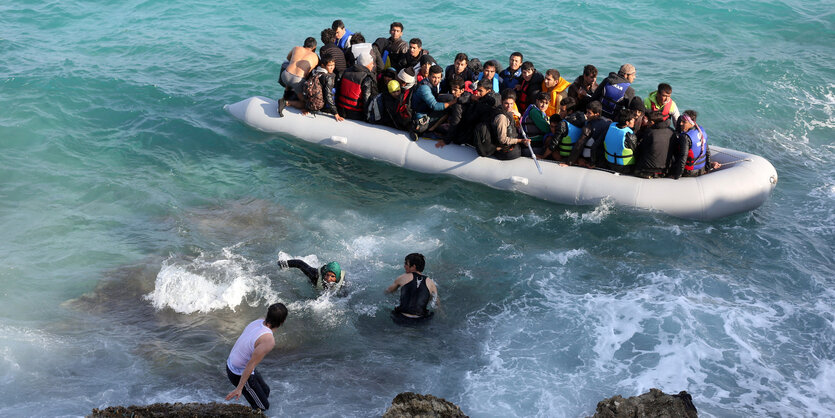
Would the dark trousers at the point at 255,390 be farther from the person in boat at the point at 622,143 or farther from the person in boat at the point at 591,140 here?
the person in boat at the point at 622,143

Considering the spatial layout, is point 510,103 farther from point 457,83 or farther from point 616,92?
point 616,92

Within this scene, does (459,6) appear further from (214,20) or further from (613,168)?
(613,168)

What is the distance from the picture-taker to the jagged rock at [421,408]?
4.89 metres

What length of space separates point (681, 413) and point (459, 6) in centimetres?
1460

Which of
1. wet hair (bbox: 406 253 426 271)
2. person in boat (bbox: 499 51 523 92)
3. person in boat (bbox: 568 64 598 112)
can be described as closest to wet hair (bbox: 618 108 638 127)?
person in boat (bbox: 568 64 598 112)

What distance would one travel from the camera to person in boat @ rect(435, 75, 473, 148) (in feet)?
27.8

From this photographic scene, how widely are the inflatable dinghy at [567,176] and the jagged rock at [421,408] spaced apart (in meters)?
4.15

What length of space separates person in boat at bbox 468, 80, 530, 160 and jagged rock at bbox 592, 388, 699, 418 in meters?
4.11

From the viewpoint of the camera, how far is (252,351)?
479 centimetres

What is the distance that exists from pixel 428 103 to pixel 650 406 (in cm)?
504

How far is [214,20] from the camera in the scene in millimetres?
16406

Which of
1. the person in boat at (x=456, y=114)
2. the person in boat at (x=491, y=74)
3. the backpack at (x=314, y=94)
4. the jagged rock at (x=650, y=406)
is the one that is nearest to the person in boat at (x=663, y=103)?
the person in boat at (x=491, y=74)

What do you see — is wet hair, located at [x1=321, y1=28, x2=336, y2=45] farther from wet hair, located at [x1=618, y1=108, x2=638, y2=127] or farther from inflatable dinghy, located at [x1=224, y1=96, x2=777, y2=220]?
wet hair, located at [x1=618, y1=108, x2=638, y2=127]

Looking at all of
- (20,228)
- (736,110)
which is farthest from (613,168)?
(20,228)
